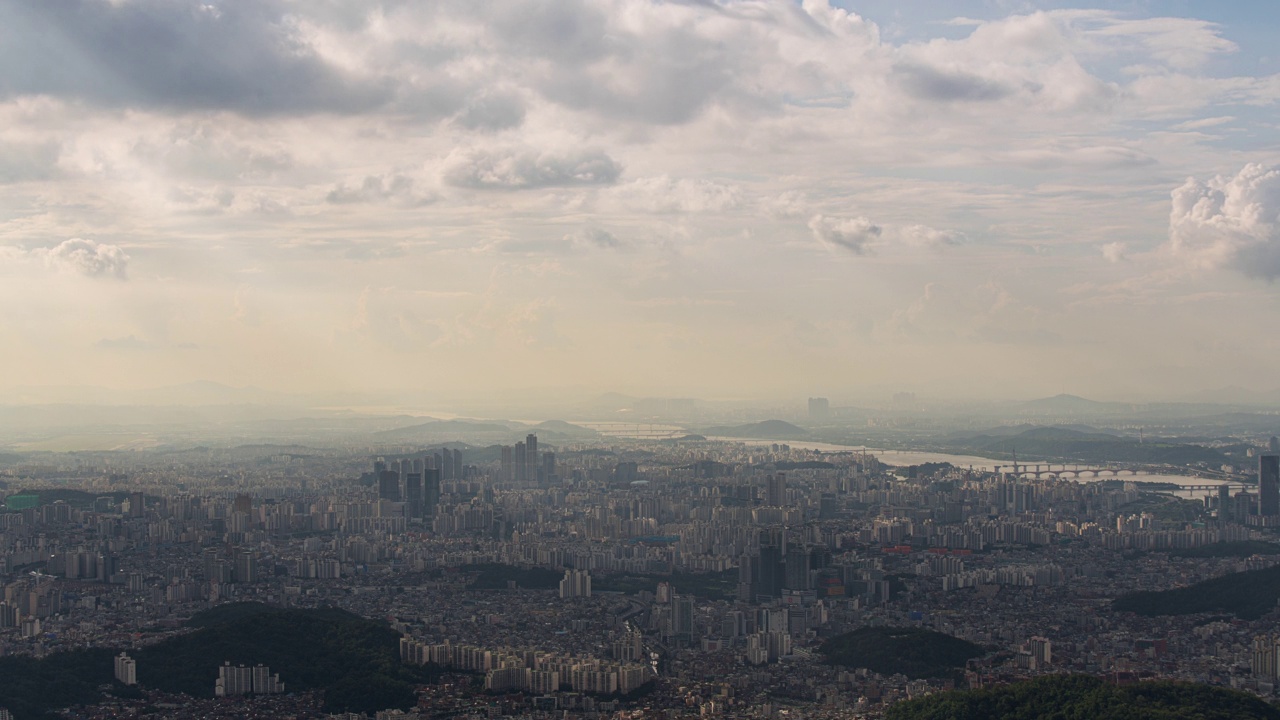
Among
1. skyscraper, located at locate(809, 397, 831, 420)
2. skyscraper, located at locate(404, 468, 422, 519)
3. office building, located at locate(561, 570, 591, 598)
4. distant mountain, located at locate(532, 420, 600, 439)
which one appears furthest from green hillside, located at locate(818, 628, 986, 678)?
skyscraper, located at locate(809, 397, 831, 420)

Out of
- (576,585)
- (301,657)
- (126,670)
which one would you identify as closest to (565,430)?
(576,585)

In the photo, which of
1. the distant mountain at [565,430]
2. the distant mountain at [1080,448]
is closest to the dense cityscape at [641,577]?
the distant mountain at [1080,448]

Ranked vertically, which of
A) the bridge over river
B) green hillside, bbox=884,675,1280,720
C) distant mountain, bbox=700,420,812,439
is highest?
distant mountain, bbox=700,420,812,439

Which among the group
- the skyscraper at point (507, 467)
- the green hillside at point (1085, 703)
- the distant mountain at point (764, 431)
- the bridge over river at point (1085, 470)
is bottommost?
the green hillside at point (1085, 703)

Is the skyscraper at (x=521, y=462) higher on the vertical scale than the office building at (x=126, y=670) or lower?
higher

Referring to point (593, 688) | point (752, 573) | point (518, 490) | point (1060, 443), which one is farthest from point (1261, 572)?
point (1060, 443)

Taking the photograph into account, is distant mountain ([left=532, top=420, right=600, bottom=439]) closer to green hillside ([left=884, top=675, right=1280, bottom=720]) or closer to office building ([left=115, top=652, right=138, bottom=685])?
office building ([left=115, top=652, right=138, bottom=685])

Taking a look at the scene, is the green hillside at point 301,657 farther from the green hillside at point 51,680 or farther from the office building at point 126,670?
the green hillside at point 51,680
